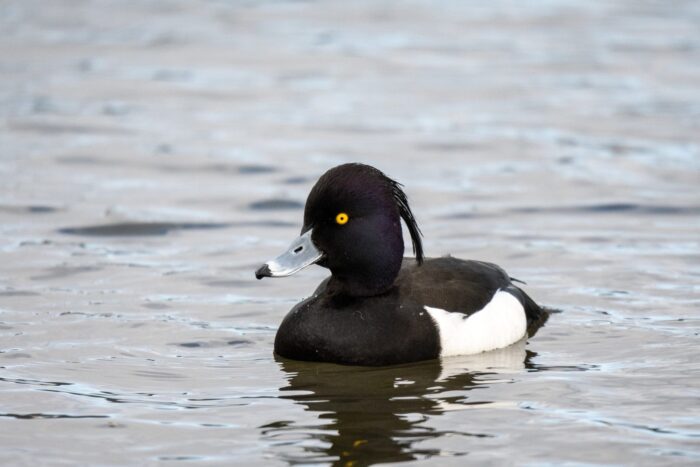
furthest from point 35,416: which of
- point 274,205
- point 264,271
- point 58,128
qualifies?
point 58,128

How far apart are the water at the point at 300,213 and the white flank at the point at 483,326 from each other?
0.37ft

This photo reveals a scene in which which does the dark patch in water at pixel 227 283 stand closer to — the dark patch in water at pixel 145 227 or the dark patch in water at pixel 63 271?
the dark patch in water at pixel 63 271

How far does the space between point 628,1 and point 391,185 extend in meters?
18.3

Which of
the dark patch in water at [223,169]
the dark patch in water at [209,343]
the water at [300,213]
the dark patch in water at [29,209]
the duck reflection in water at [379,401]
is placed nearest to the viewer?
the duck reflection in water at [379,401]

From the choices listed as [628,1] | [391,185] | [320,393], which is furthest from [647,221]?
[628,1]

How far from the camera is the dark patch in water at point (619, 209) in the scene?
541 inches

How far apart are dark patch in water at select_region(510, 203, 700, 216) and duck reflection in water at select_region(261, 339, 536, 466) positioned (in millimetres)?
4181

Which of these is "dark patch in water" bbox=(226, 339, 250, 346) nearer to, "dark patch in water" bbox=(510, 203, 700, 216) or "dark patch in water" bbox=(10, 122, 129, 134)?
Answer: "dark patch in water" bbox=(510, 203, 700, 216)

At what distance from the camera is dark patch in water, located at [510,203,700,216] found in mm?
13742

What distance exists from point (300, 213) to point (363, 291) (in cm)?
489

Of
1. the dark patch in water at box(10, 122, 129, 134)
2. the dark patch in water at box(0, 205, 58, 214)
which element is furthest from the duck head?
the dark patch in water at box(10, 122, 129, 134)

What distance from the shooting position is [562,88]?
19562 millimetres

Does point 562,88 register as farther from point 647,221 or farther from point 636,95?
point 647,221

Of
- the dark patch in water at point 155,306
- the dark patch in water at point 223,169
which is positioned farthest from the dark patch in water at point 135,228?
the dark patch in water at point 155,306
